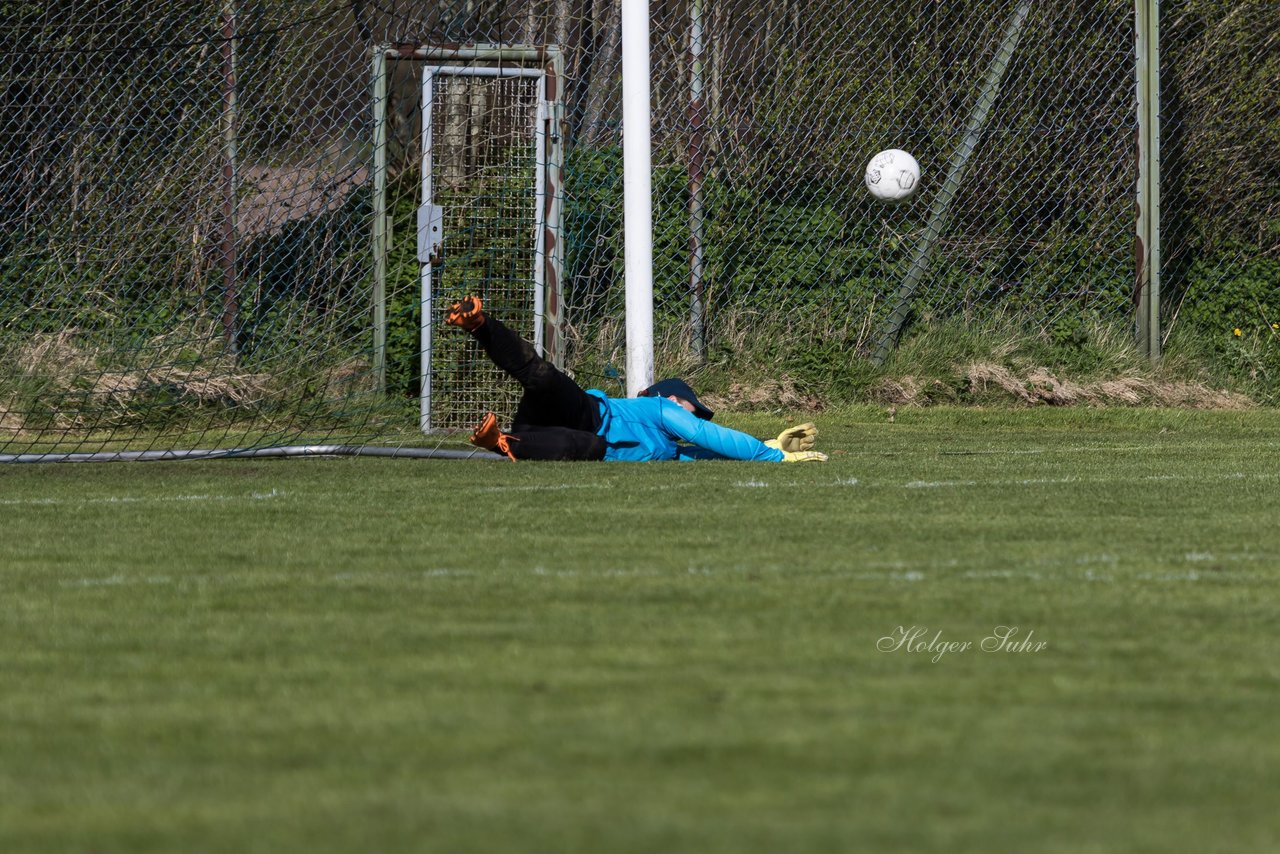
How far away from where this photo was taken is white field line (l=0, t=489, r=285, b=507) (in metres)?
6.53

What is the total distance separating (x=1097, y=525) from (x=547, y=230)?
5041mm

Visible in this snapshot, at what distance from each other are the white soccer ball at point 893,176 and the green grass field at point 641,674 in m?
5.35

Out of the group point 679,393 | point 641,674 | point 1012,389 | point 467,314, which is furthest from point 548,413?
point 1012,389

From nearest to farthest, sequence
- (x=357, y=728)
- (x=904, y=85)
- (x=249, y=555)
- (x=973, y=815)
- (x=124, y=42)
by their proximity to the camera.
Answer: (x=973, y=815), (x=357, y=728), (x=249, y=555), (x=124, y=42), (x=904, y=85)

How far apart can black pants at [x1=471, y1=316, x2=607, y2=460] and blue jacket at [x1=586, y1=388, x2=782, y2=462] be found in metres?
0.09

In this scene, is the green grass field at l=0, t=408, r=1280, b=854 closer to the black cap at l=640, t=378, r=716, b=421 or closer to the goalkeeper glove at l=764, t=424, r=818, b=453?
the goalkeeper glove at l=764, t=424, r=818, b=453

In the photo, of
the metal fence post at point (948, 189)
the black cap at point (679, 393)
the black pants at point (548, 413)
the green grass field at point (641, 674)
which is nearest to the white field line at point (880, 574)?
the green grass field at point (641, 674)

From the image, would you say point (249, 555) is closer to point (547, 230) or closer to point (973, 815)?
point (973, 815)

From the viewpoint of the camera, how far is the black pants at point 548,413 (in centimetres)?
786

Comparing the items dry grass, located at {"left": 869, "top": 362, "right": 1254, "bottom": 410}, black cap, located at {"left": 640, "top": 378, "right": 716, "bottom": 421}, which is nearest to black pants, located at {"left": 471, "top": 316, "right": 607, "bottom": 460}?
black cap, located at {"left": 640, "top": 378, "right": 716, "bottom": 421}

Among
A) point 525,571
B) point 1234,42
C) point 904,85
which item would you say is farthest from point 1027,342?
point 525,571

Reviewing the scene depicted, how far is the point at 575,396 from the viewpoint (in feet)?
26.7

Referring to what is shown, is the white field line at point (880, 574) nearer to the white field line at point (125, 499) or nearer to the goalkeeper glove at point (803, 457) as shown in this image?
the white field line at point (125, 499)

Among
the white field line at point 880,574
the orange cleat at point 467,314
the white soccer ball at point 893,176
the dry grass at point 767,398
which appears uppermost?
the white soccer ball at point 893,176
